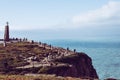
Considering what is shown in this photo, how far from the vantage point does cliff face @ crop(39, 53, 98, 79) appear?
8054 cm

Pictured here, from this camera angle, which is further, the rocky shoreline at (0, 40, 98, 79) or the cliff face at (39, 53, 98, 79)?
the cliff face at (39, 53, 98, 79)

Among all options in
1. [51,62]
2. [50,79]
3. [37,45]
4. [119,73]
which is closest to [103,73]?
[119,73]

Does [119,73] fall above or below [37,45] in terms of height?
below

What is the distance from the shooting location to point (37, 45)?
115812 mm

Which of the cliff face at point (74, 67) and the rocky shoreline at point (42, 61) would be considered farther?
the cliff face at point (74, 67)

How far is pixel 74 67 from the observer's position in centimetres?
8744

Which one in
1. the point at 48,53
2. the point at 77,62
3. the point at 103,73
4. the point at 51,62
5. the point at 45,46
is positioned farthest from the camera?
the point at 103,73

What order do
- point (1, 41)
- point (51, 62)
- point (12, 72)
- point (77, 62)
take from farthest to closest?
point (1, 41) < point (77, 62) < point (51, 62) < point (12, 72)

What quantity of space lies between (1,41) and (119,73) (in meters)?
47.5

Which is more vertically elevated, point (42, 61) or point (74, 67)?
point (42, 61)

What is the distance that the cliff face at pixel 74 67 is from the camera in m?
80.5

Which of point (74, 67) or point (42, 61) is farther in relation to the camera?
point (74, 67)

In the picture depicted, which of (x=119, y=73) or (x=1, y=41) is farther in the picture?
(x=119, y=73)

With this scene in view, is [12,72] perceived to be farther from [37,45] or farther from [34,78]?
[37,45]
